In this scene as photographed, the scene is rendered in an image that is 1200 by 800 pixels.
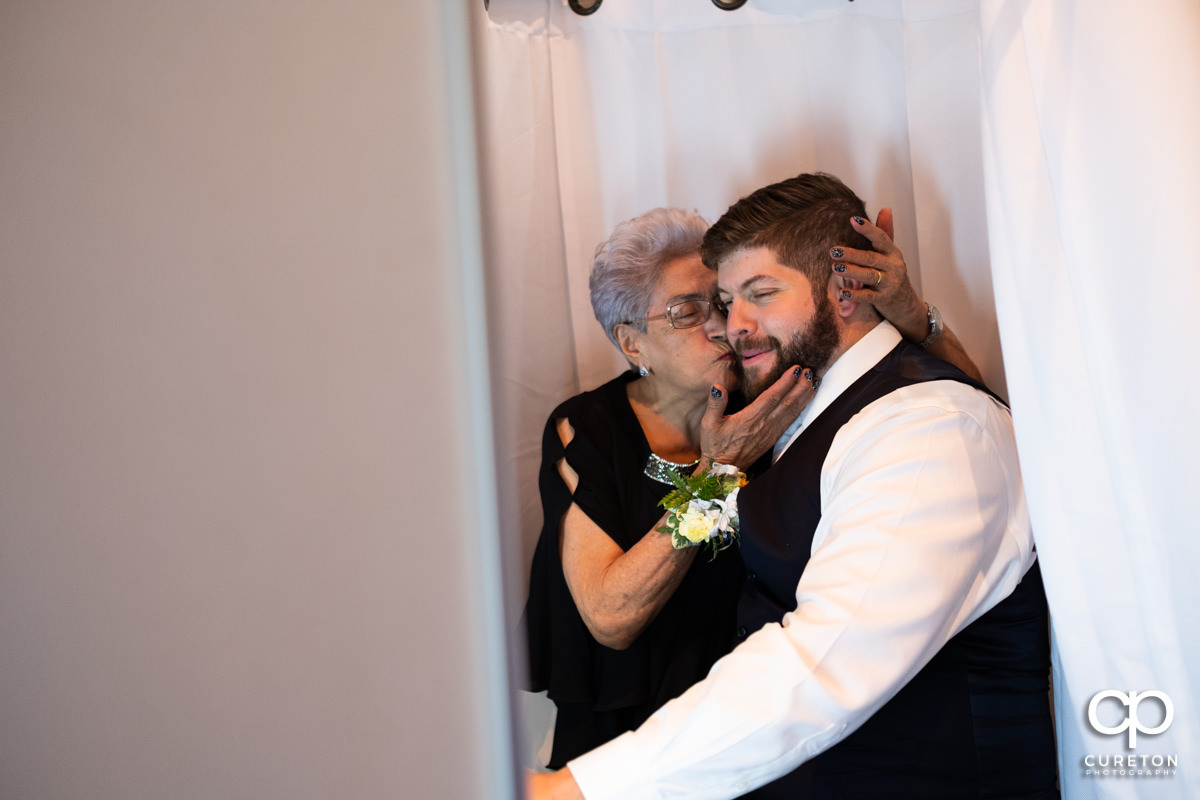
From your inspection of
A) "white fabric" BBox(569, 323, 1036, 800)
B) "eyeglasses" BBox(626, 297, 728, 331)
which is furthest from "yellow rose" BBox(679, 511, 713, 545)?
"eyeglasses" BBox(626, 297, 728, 331)

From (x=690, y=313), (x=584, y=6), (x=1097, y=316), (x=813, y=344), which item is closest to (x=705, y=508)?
(x=813, y=344)

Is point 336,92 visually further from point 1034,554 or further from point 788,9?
point 1034,554

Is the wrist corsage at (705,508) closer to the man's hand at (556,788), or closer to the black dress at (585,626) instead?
the black dress at (585,626)

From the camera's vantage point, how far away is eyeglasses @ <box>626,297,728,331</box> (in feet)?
5.42

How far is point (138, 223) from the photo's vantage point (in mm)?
1181

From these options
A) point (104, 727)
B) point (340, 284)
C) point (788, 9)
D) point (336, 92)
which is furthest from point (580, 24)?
point (104, 727)

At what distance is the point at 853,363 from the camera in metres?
1.36

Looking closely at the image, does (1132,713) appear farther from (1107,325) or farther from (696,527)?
(696,527)

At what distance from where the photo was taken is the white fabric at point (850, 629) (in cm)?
106

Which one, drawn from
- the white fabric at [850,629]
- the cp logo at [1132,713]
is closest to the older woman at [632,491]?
the white fabric at [850,629]

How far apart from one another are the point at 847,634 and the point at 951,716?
296 millimetres

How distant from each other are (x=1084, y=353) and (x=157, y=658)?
1.21m

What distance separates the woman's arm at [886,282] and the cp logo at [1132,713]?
546 mm

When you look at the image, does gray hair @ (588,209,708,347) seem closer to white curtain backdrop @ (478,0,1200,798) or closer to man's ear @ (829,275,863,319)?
man's ear @ (829,275,863,319)
